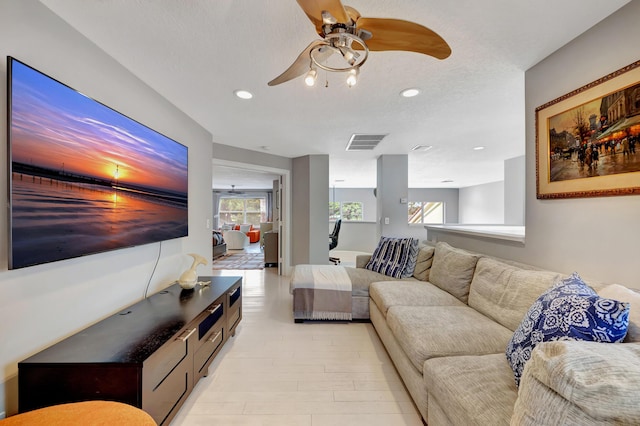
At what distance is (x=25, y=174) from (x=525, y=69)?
3231 mm

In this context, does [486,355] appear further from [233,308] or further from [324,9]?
[233,308]

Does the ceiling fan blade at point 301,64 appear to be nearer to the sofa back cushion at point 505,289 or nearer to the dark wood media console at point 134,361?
the dark wood media console at point 134,361

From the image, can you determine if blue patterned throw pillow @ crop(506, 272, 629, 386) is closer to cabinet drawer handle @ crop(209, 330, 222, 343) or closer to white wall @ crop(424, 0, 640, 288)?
white wall @ crop(424, 0, 640, 288)

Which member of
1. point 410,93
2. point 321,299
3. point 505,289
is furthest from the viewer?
point 321,299

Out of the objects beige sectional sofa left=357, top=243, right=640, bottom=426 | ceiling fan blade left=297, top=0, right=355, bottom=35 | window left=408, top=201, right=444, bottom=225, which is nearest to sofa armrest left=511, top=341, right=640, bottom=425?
beige sectional sofa left=357, top=243, right=640, bottom=426

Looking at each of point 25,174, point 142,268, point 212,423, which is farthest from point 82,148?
point 212,423

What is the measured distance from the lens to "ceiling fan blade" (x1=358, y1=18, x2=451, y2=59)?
3.79 ft

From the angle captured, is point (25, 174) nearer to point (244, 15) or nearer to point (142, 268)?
point (142, 268)

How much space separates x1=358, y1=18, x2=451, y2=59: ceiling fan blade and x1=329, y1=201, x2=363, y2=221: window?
32.2 ft

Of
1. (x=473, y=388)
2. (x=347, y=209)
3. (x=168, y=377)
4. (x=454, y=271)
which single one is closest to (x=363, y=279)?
(x=454, y=271)

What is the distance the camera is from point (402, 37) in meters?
1.23

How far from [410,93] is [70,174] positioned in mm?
2565

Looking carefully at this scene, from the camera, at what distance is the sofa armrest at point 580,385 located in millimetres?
640

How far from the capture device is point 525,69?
6.48 feet
